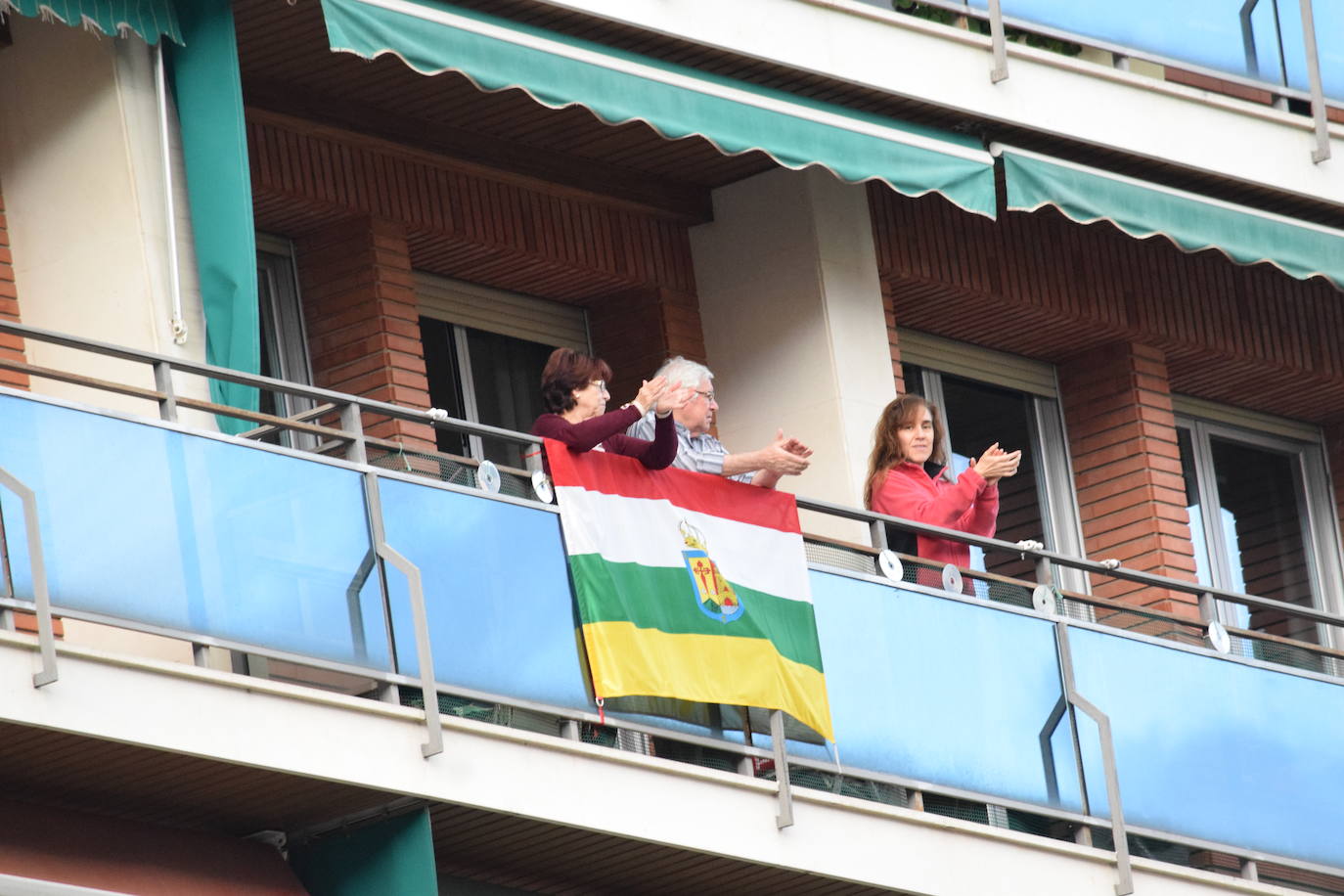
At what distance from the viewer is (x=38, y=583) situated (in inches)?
366

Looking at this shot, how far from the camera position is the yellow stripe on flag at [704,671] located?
10.8m

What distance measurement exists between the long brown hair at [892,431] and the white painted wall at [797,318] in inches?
58.5

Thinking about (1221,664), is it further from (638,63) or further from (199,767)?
(199,767)

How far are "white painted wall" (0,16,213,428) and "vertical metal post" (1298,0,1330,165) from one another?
21.6 feet

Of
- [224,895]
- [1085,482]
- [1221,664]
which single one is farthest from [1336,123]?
[224,895]

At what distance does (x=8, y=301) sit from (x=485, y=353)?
3.13 meters

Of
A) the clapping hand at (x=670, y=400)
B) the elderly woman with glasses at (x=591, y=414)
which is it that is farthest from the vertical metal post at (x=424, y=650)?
the clapping hand at (x=670, y=400)

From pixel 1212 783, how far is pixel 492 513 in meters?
3.73

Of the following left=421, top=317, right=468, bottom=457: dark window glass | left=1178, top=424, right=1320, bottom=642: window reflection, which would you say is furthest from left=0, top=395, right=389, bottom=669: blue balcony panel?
left=1178, top=424, right=1320, bottom=642: window reflection

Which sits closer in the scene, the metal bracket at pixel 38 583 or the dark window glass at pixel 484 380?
the metal bracket at pixel 38 583

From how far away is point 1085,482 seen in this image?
16.4m

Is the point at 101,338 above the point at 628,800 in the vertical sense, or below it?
above

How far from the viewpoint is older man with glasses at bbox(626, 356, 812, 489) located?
1118cm

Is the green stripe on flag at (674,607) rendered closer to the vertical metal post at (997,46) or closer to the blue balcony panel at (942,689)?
the blue balcony panel at (942,689)
